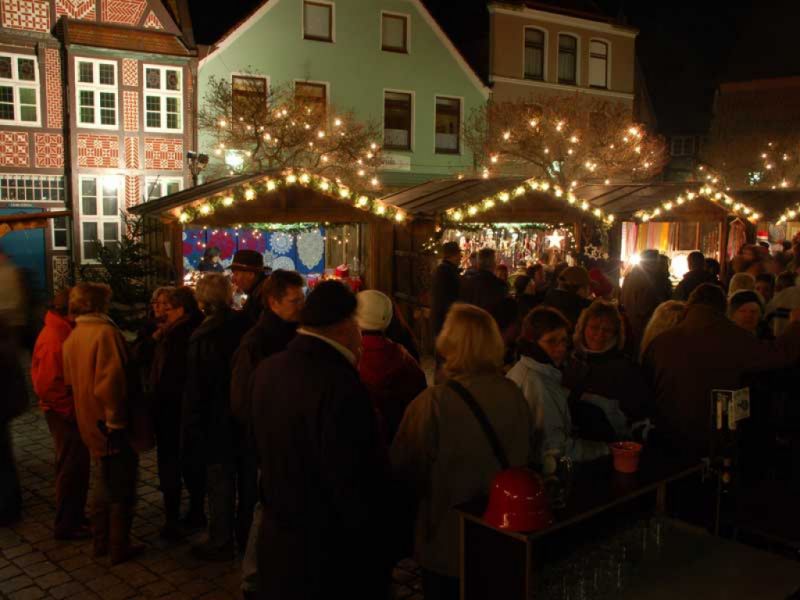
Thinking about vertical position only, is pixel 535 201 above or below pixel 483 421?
above

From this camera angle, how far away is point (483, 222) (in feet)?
41.5

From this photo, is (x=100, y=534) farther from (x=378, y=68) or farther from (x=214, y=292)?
(x=378, y=68)

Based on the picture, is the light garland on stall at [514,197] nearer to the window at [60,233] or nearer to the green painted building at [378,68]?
the green painted building at [378,68]

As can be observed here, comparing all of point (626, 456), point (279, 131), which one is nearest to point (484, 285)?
point (626, 456)

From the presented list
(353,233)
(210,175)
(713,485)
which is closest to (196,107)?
(210,175)

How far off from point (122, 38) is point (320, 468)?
1992 cm

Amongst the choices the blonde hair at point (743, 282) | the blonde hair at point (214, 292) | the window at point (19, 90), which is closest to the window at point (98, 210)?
the window at point (19, 90)

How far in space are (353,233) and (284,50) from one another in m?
11.2

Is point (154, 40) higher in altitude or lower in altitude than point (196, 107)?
higher

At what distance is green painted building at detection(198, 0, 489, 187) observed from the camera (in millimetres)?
22125

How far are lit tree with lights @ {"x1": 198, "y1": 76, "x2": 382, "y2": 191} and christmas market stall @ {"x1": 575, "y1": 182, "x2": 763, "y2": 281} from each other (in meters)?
7.14

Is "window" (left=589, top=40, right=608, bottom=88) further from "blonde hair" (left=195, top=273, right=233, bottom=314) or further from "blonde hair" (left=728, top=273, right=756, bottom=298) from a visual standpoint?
"blonde hair" (left=195, top=273, right=233, bottom=314)

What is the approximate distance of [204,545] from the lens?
16.6 feet

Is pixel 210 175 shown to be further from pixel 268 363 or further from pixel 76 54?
pixel 268 363
